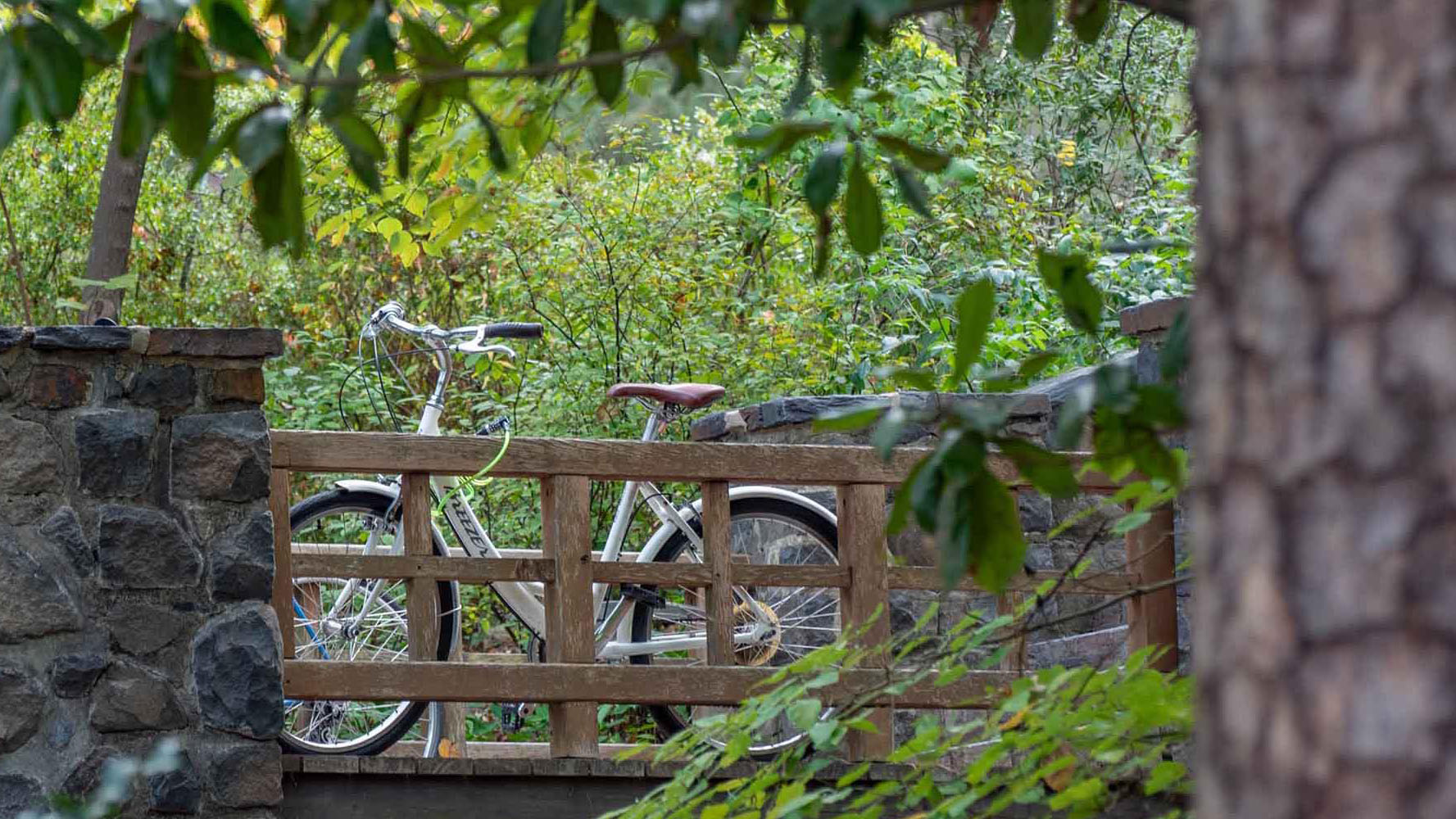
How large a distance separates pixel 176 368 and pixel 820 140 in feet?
14.4

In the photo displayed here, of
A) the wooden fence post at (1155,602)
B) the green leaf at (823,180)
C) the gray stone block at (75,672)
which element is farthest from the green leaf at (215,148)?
the wooden fence post at (1155,602)

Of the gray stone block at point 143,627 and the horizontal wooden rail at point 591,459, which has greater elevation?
the horizontal wooden rail at point 591,459

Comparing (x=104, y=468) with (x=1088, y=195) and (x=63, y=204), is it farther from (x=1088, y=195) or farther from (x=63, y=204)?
(x=1088, y=195)

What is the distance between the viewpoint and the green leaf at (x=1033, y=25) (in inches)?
77.5

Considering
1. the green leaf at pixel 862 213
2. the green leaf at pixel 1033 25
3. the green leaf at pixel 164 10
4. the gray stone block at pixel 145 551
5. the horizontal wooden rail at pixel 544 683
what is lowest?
the horizontal wooden rail at pixel 544 683

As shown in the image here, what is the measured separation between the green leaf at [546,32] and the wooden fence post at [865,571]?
2.95 m

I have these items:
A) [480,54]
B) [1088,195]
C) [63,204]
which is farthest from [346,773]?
[1088,195]

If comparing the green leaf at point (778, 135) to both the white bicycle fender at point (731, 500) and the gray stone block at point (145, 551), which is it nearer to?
the gray stone block at point (145, 551)

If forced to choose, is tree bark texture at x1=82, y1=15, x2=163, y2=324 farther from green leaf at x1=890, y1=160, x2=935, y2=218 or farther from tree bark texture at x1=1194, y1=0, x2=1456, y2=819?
tree bark texture at x1=1194, y1=0, x2=1456, y2=819

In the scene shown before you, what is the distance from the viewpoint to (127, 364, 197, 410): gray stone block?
3.78m

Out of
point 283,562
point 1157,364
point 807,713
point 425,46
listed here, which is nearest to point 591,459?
point 283,562

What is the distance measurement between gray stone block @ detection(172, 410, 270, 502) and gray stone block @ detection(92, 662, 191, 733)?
1.36ft

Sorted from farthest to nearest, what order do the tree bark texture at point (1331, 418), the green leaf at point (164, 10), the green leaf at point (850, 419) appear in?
the green leaf at point (164, 10) → the green leaf at point (850, 419) → the tree bark texture at point (1331, 418)

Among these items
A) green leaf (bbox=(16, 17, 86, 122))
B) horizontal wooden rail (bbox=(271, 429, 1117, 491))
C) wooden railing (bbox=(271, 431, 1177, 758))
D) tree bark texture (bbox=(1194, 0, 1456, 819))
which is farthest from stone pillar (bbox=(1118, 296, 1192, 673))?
tree bark texture (bbox=(1194, 0, 1456, 819))
